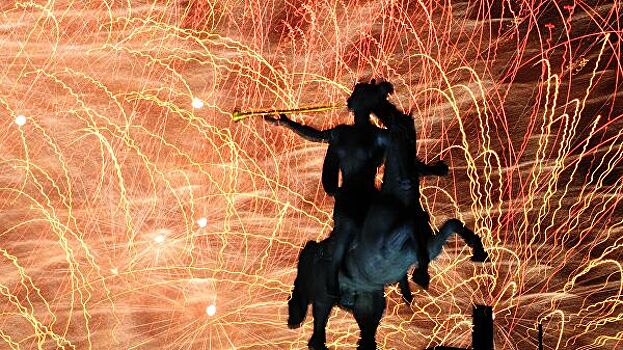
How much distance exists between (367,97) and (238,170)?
9113 mm

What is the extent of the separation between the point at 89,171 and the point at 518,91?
251 inches

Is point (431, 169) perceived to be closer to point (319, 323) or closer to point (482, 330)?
point (482, 330)

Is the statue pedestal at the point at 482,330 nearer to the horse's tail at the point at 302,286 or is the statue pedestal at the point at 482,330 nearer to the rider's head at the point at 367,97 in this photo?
the horse's tail at the point at 302,286

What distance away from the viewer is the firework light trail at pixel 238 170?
19.2m

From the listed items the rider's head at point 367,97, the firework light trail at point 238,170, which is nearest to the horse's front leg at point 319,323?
the rider's head at point 367,97

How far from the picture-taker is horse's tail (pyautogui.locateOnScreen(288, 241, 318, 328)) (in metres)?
11.3

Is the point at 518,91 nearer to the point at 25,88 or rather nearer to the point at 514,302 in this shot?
the point at 514,302

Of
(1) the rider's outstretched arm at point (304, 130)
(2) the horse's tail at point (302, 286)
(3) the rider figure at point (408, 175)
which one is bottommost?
(2) the horse's tail at point (302, 286)

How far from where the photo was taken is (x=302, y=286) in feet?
37.3

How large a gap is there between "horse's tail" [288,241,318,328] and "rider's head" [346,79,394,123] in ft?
3.92

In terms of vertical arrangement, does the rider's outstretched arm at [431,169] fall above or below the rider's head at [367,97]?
below

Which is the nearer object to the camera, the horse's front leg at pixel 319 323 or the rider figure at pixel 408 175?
the rider figure at pixel 408 175

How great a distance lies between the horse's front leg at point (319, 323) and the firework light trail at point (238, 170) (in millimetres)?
7731

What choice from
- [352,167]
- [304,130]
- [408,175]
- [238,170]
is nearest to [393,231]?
[408,175]
